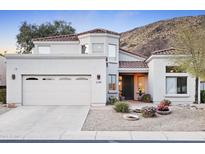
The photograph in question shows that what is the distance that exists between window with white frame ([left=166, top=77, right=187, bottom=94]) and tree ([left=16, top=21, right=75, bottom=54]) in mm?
16038

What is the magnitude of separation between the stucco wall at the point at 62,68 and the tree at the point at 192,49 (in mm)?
5164

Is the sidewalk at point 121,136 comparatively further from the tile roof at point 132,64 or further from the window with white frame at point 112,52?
the window with white frame at point 112,52

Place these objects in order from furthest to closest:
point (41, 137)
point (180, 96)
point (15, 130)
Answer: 1. point (180, 96)
2. point (15, 130)
3. point (41, 137)

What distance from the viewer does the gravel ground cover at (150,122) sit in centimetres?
1182

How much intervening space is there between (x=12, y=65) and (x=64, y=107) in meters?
4.61

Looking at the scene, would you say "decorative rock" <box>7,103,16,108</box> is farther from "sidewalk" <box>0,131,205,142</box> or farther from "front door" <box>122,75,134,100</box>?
"front door" <box>122,75,134,100</box>

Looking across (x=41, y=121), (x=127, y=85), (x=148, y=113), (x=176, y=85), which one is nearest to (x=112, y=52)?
(x=127, y=85)

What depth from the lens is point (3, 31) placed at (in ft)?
83.4

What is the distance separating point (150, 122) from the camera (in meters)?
12.9

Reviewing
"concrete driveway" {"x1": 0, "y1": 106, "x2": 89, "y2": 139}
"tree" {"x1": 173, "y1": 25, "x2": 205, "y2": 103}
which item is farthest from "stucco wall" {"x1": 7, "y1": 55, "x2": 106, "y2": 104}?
"tree" {"x1": 173, "y1": 25, "x2": 205, "y2": 103}

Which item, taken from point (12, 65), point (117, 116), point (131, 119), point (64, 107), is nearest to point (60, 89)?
point (64, 107)

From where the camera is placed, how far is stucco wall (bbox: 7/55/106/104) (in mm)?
18938
